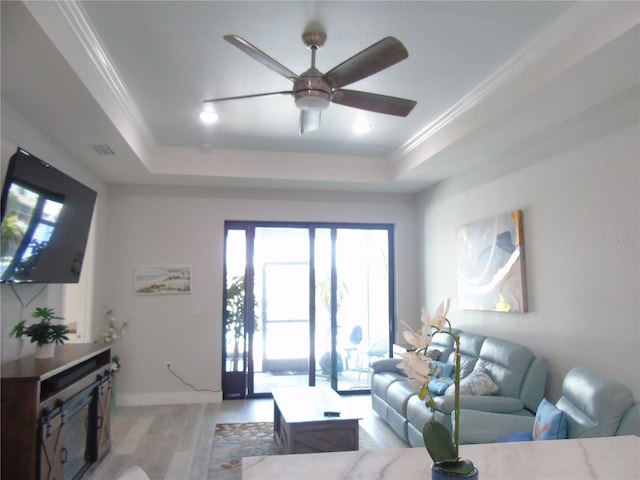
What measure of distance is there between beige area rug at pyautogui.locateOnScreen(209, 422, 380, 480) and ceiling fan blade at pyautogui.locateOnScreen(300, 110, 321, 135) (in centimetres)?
261

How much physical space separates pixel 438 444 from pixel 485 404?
2.57 meters

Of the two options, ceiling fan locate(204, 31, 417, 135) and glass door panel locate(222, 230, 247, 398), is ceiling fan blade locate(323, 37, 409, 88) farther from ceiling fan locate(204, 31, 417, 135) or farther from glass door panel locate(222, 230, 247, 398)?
glass door panel locate(222, 230, 247, 398)

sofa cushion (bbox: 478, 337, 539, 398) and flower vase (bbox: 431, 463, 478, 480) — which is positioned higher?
flower vase (bbox: 431, 463, 478, 480)

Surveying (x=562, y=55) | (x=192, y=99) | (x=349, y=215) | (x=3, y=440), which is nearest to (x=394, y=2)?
(x=562, y=55)

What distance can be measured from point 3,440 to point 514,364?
3.43 m

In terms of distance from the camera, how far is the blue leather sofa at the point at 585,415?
232 centimetres

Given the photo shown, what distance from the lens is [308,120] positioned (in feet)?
10.0

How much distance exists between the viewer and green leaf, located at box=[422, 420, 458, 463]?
96cm

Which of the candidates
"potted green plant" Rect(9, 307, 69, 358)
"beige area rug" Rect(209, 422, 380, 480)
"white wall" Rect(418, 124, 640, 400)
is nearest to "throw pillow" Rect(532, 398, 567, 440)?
"white wall" Rect(418, 124, 640, 400)

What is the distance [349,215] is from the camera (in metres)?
6.04

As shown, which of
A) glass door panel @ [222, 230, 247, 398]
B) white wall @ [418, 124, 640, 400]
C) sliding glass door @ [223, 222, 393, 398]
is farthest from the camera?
sliding glass door @ [223, 222, 393, 398]

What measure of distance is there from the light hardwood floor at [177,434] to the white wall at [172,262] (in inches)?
14.1

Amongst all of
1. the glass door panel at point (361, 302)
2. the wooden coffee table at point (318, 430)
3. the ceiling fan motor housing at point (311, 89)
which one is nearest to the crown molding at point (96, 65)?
the ceiling fan motor housing at point (311, 89)

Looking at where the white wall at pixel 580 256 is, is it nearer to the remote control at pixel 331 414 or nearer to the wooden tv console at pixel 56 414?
the remote control at pixel 331 414
